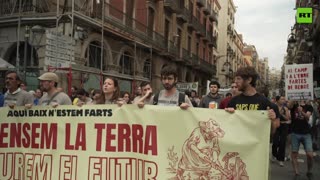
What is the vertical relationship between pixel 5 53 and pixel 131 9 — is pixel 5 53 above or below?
below

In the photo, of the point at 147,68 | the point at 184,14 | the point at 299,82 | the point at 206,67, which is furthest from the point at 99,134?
the point at 206,67

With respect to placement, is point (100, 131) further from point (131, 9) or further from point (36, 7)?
point (131, 9)

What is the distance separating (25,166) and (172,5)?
28.6 m

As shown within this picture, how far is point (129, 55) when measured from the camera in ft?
79.2

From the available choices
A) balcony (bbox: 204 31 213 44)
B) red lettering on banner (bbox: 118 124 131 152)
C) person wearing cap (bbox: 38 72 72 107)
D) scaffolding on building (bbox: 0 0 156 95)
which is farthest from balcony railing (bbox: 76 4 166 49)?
balcony (bbox: 204 31 213 44)

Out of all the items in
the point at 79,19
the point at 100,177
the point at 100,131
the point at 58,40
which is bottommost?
the point at 100,177

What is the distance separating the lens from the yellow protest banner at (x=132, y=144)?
4.58 meters

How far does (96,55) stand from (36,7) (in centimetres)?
418

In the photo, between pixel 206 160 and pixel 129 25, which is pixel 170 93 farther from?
pixel 129 25

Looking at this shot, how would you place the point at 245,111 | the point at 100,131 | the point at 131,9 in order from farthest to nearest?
the point at 131,9 → the point at 100,131 → the point at 245,111

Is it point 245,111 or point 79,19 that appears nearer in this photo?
point 245,111

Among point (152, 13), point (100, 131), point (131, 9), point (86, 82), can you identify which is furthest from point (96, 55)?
point (100, 131)

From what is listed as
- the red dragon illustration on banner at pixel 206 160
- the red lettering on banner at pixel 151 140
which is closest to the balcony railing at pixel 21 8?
the red lettering on banner at pixel 151 140

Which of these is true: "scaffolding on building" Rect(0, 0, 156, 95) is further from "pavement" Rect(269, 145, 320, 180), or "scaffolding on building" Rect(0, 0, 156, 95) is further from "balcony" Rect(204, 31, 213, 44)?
"balcony" Rect(204, 31, 213, 44)
